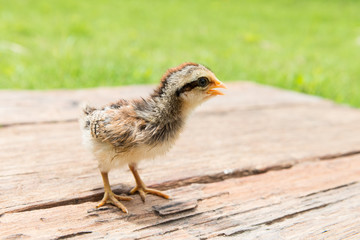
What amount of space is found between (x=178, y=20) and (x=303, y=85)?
9.22 meters

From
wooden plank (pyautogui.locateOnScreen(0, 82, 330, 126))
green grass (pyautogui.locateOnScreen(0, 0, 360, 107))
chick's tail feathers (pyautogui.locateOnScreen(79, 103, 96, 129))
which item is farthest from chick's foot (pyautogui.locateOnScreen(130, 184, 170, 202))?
green grass (pyautogui.locateOnScreen(0, 0, 360, 107))

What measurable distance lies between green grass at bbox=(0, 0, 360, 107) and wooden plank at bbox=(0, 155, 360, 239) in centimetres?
388

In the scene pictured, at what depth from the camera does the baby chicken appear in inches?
107

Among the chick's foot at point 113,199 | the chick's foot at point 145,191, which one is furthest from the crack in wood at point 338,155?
the chick's foot at point 113,199

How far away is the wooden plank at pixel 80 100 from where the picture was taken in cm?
444

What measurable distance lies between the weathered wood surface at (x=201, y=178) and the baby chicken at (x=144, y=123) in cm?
26

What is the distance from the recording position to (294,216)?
278 cm

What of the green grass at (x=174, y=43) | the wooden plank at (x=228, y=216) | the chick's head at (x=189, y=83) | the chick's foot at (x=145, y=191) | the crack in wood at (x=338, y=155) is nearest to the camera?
the wooden plank at (x=228, y=216)

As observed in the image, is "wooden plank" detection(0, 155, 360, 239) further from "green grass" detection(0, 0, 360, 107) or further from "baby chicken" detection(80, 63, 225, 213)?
"green grass" detection(0, 0, 360, 107)

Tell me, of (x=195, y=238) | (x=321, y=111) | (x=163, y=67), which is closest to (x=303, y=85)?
(x=321, y=111)

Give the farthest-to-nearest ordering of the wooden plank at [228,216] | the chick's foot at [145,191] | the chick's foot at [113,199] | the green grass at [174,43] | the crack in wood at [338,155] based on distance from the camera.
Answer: the green grass at [174,43] < the crack in wood at [338,155] < the chick's foot at [145,191] < the chick's foot at [113,199] < the wooden plank at [228,216]

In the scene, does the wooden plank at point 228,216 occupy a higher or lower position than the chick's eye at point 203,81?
lower

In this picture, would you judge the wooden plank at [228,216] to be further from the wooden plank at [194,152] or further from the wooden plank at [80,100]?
the wooden plank at [80,100]

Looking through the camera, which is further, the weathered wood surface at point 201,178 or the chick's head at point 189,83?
the chick's head at point 189,83
